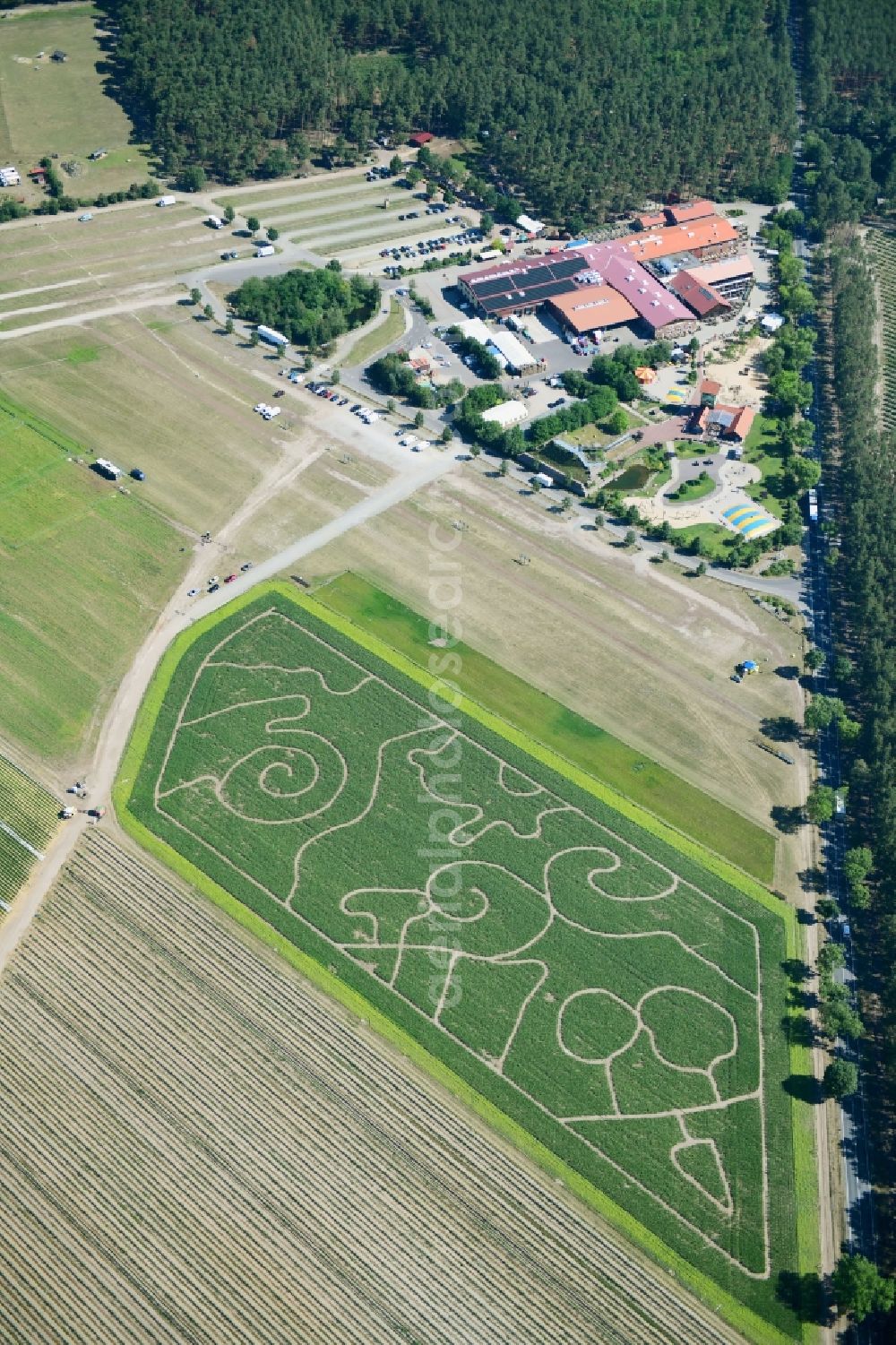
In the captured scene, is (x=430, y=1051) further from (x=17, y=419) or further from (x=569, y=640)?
(x=17, y=419)

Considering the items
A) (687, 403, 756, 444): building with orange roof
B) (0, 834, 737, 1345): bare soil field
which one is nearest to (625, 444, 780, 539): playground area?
(687, 403, 756, 444): building with orange roof

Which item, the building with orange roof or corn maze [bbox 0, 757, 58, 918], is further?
the building with orange roof

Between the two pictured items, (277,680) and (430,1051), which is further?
(277,680)

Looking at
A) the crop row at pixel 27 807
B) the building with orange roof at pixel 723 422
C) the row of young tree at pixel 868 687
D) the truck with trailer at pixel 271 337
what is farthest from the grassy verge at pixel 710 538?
the crop row at pixel 27 807

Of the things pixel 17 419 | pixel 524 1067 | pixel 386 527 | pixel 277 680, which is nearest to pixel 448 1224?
pixel 524 1067

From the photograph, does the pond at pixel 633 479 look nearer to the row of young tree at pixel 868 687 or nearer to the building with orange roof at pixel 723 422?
the building with orange roof at pixel 723 422

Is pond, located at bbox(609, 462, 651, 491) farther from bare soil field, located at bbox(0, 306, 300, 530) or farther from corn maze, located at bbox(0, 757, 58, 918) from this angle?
corn maze, located at bbox(0, 757, 58, 918)

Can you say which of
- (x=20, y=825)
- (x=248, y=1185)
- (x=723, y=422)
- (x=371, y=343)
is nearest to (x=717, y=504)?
(x=723, y=422)
